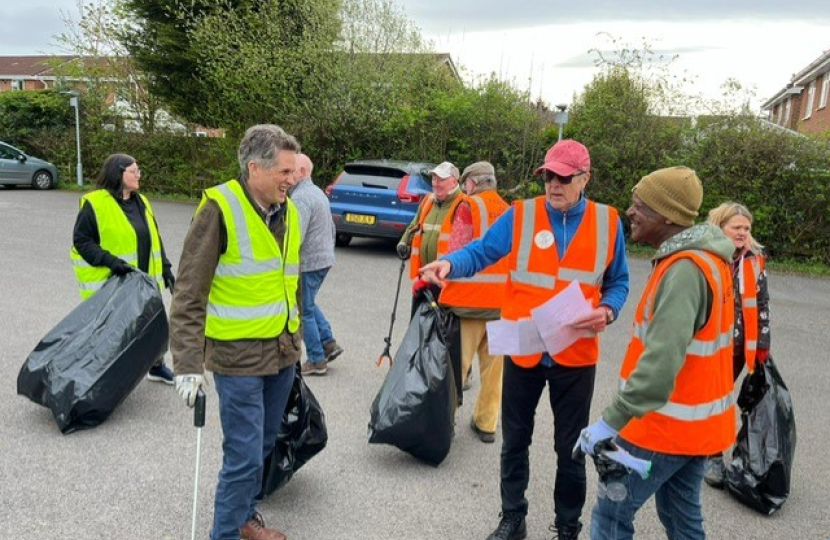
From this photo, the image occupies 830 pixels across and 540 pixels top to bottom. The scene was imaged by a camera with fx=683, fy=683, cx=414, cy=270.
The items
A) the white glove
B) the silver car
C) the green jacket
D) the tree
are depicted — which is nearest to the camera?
the green jacket

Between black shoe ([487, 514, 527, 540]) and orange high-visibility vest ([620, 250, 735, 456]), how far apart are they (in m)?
1.07

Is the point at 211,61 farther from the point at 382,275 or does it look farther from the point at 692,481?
the point at 692,481

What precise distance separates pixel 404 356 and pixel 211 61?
1390 cm

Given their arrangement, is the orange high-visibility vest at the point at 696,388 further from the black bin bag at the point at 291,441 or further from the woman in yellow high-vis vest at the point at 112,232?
the woman in yellow high-vis vest at the point at 112,232

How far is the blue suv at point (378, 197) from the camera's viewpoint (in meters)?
10.6

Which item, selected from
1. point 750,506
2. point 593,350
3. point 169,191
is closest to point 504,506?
point 593,350

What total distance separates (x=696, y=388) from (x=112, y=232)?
12.6ft

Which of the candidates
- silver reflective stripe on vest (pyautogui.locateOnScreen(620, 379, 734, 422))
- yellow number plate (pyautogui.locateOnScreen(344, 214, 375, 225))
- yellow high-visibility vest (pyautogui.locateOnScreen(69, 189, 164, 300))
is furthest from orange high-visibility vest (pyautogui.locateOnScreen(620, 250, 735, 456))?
yellow number plate (pyautogui.locateOnScreen(344, 214, 375, 225))

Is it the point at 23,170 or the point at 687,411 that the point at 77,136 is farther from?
the point at 687,411

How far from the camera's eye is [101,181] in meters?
4.72

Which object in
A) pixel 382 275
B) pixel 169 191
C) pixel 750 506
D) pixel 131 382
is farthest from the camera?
pixel 169 191

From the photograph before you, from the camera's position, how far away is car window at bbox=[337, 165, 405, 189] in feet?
35.3

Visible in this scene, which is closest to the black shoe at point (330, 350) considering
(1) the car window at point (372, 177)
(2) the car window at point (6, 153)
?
(1) the car window at point (372, 177)

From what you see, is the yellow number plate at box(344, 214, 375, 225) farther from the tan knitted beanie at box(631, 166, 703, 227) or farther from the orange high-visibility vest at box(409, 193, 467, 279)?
the tan knitted beanie at box(631, 166, 703, 227)
